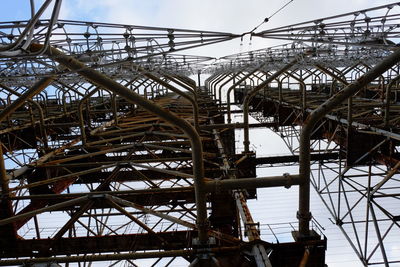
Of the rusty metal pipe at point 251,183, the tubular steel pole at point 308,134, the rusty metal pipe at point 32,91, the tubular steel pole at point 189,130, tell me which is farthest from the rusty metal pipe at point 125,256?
the rusty metal pipe at point 32,91

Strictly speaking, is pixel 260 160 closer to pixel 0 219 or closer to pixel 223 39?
pixel 223 39

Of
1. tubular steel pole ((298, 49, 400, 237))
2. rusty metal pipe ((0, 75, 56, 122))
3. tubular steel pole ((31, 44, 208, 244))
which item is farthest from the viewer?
rusty metal pipe ((0, 75, 56, 122))

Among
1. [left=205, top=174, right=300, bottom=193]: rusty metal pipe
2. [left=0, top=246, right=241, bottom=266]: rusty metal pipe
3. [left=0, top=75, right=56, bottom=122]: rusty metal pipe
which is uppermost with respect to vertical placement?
[left=0, top=75, right=56, bottom=122]: rusty metal pipe

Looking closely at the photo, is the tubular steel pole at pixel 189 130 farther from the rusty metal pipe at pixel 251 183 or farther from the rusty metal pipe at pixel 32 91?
the rusty metal pipe at pixel 32 91

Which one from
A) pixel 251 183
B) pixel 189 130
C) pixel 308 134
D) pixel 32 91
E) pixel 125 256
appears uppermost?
pixel 32 91

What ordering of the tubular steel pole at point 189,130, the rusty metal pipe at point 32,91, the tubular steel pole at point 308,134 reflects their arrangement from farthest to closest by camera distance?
1. the rusty metal pipe at point 32,91
2. the tubular steel pole at point 308,134
3. the tubular steel pole at point 189,130

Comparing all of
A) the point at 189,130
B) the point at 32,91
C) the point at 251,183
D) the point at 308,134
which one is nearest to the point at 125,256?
the point at 189,130

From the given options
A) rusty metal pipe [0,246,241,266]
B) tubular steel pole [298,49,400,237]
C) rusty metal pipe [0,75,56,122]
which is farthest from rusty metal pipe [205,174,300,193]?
rusty metal pipe [0,75,56,122]

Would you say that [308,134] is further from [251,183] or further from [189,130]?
[189,130]

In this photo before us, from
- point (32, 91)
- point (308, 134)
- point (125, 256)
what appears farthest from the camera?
point (32, 91)

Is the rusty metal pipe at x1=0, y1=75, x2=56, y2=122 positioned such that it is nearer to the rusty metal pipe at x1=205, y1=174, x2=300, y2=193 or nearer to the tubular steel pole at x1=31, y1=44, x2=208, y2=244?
the tubular steel pole at x1=31, y1=44, x2=208, y2=244

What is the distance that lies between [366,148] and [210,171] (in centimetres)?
542

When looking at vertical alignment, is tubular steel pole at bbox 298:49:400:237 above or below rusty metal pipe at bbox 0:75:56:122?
below

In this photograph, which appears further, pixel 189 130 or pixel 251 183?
pixel 251 183
